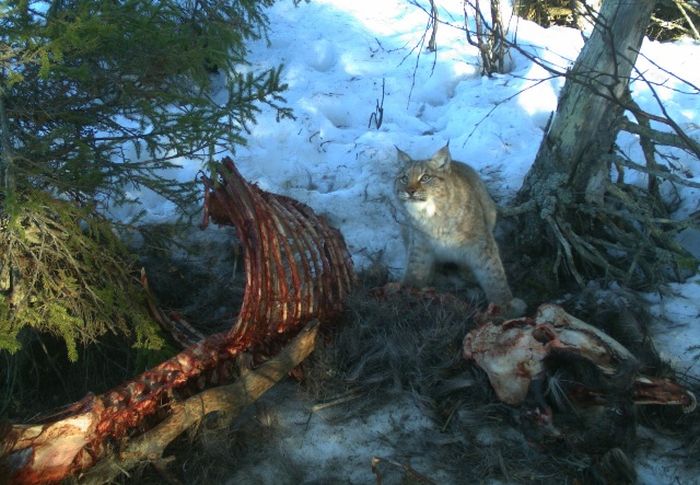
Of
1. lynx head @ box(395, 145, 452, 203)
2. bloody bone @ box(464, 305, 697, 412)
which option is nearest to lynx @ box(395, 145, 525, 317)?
lynx head @ box(395, 145, 452, 203)

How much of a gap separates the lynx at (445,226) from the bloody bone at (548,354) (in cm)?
100

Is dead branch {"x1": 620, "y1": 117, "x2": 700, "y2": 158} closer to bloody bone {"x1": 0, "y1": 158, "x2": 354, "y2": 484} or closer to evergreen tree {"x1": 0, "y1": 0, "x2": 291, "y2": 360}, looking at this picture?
bloody bone {"x1": 0, "y1": 158, "x2": 354, "y2": 484}

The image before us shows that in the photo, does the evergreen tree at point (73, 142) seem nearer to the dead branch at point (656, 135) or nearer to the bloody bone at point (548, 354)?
the bloody bone at point (548, 354)

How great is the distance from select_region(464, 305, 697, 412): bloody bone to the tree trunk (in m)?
1.19

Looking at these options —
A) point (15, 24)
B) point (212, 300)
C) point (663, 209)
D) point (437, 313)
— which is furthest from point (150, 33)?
point (663, 209)

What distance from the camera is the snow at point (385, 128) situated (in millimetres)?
3838

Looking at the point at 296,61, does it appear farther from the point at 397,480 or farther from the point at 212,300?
the point at 397,480

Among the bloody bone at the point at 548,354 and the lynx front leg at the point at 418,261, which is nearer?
the bloody bone at the point at 548,354

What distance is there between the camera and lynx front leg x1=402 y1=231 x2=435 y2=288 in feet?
16.5

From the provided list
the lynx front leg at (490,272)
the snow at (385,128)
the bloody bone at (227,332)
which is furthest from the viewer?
the lynx front leg at (490,272)

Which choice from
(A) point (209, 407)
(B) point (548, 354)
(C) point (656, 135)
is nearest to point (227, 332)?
(A) point (209, 407)

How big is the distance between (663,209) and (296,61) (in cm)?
440

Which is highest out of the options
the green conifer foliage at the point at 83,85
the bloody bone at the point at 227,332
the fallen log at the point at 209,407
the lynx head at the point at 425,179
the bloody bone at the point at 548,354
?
the green conifer foliage at the point at 83,85

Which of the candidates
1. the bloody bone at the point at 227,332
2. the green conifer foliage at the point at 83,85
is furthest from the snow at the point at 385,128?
the green conifer foliage at the point at 83,85
